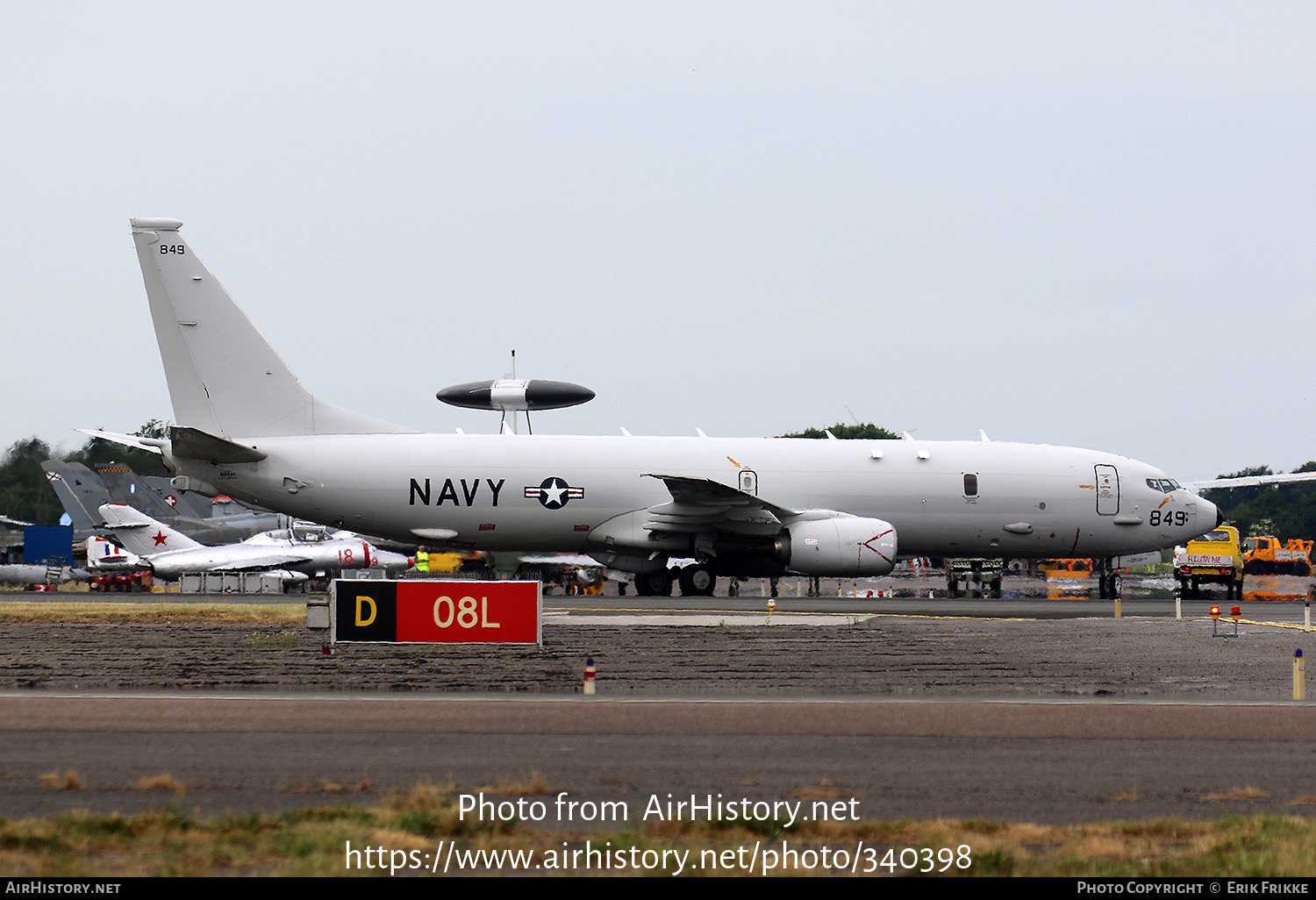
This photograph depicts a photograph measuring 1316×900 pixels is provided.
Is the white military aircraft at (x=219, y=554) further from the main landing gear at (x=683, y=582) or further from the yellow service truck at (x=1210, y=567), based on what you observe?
the yellow service truck at (x=1210, y=567)

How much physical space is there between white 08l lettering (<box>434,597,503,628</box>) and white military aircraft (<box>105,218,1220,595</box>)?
11854 mm

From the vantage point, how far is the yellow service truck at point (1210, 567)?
37.8m

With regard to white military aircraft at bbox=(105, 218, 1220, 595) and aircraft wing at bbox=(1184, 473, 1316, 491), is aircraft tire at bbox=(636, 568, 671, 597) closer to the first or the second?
white military aircraft at bbox=(105, 218, 1220, 595)

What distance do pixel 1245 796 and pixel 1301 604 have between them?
27634 mm

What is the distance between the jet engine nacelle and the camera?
31688 mm

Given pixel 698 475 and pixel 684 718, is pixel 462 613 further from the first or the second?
pixel 698 475

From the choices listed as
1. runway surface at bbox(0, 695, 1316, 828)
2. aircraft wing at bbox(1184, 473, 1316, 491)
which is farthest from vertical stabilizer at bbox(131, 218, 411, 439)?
aircraft wing at bbox(1184, 473, 1316, 491)

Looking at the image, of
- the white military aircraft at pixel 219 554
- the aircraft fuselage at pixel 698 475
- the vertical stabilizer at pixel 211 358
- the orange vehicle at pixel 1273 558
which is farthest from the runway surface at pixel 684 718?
the orange vehicle at pixel 1273 558

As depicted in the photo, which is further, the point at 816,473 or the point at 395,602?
the point at 816,473

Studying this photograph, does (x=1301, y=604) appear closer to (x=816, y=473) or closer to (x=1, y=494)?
(x=816, y=473)

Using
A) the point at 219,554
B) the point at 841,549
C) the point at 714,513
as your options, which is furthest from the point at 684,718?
the point at 219,554

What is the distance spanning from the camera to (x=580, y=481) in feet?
107

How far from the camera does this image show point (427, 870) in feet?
23.1

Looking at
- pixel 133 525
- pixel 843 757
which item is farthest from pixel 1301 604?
pixel 133 525
